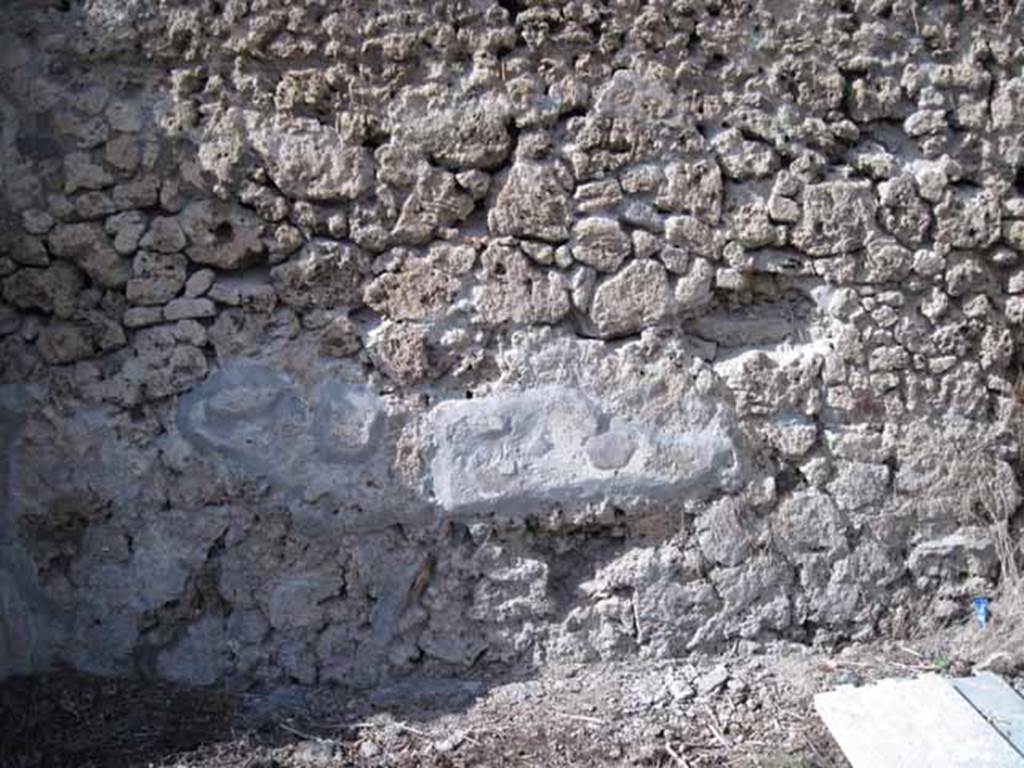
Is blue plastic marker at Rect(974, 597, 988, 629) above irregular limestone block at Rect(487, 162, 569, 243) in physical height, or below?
below

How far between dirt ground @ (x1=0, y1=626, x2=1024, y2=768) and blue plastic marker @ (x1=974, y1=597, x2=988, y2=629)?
4 centimetres

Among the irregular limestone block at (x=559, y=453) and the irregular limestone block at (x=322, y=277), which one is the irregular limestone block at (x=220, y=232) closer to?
the irregular limestone block at (x=322, y=277)

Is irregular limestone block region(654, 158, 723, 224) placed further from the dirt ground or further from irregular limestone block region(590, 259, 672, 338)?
the dirt ground

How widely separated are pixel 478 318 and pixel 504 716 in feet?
3.53

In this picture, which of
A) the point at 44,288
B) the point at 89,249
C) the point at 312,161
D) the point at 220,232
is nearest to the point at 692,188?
the point at 312,161

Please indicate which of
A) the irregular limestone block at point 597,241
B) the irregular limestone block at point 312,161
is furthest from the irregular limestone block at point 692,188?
the irregular limestone block at point 312,161

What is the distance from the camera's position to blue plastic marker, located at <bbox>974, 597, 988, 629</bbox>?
3029 mm

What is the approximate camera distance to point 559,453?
289cm

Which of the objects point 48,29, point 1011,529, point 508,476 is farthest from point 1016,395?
point 48,29

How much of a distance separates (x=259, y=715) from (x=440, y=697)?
49 cm

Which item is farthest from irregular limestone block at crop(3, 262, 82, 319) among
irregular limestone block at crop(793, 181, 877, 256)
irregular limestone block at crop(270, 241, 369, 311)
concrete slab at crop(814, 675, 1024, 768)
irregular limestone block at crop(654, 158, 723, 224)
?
concrete slab at crop(814, 675, 1024, 768)

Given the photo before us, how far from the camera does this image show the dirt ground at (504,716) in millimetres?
2629

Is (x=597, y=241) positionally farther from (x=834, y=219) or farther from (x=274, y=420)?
(x=274, y=420)

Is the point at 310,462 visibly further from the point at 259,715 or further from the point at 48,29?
the point at 48,29
